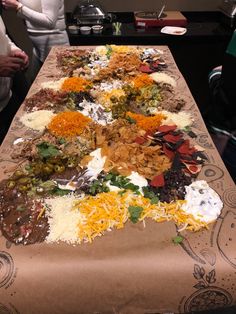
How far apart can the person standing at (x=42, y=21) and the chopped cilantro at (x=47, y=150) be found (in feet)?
4.35

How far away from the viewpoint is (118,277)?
0.87m

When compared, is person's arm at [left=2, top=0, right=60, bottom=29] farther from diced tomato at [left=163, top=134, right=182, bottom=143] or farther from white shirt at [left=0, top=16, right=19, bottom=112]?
diced tomato at [left=163, top=134, right=182, bottom=143]

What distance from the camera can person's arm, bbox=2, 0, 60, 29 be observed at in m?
2.16

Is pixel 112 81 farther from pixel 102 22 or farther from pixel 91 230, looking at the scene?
pixel 102 22

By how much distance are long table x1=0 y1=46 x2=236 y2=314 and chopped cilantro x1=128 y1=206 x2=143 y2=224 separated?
0.09m

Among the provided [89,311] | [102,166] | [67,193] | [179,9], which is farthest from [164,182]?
[179,9]

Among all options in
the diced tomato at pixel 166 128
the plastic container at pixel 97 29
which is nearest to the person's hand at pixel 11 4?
the plastic container at pixel 97 29

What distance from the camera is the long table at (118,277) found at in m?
0.85

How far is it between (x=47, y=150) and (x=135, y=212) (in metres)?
0.48

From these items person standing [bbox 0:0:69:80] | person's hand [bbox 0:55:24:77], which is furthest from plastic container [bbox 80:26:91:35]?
person's hand [bbox 0:55:24:77]

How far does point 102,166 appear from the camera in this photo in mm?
1189

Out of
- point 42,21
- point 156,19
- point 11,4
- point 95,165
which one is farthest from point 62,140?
point 156,19

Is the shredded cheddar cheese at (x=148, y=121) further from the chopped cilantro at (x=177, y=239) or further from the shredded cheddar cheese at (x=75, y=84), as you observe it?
the chopped cilantro at (x=177, y=239)

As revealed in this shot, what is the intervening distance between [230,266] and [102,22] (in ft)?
9.13
